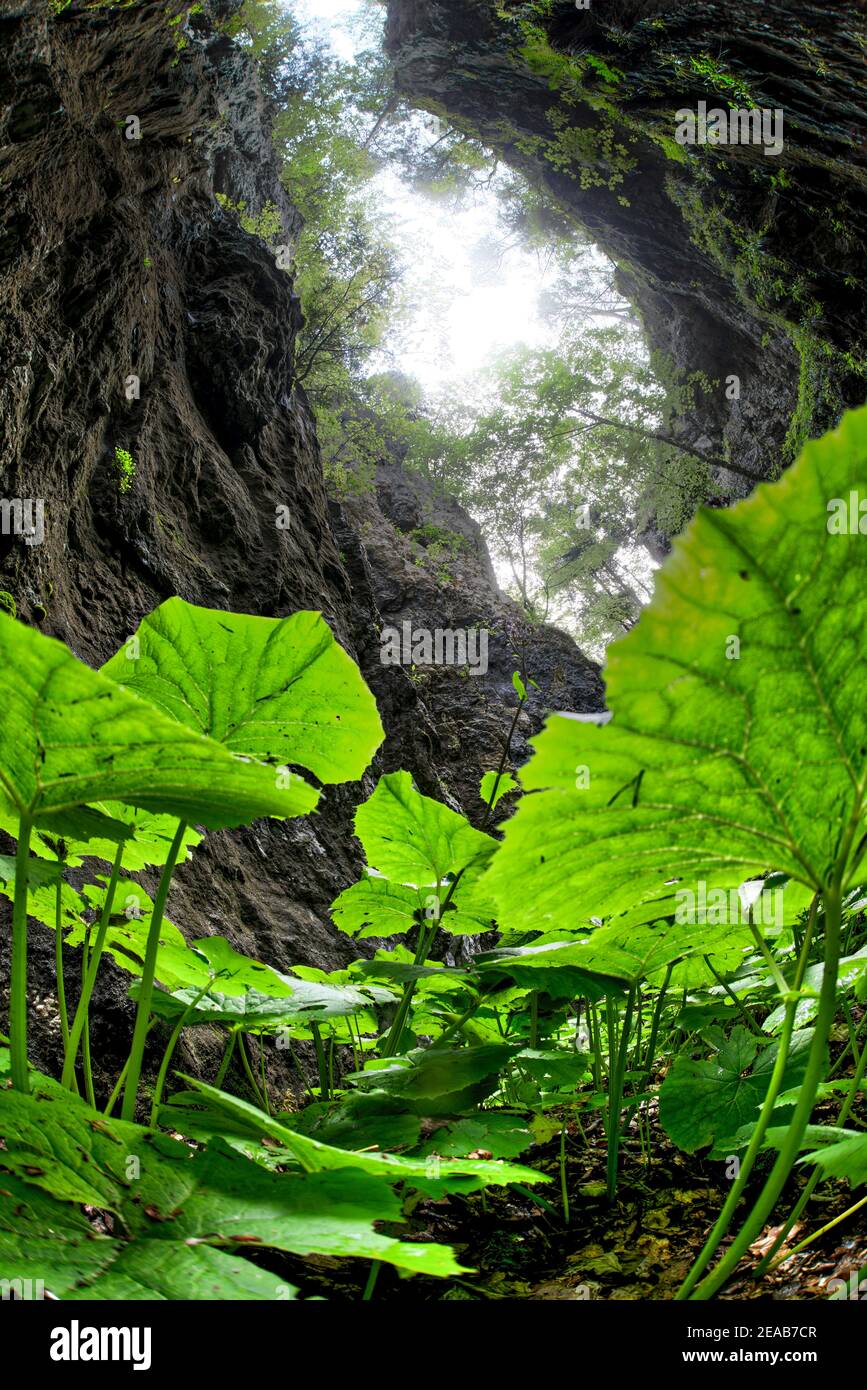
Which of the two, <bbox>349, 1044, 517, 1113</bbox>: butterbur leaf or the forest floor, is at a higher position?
<bbox>349, 1044, 517, 1113</bbox>: butterbur leaf

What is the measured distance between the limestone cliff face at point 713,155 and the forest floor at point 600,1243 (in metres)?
10.0

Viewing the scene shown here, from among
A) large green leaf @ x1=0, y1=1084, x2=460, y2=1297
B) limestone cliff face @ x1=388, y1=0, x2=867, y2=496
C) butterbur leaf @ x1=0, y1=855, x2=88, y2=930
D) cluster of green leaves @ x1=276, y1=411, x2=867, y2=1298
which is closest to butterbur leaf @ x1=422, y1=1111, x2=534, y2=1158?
cluster of green leaves @ x1=276, y1=411, x2=867, y2=1298

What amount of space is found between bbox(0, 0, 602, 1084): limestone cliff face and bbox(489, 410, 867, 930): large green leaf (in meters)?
1.82

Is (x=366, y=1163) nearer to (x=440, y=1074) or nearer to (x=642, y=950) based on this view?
(x=440, y=1074)

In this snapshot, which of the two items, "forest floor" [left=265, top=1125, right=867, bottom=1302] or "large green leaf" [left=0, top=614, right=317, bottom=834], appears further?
"forest floor" [left=265, top=1125, right=867, bottom=1302]

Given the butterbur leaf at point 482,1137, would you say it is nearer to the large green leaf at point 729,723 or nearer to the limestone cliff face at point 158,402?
the large green leaf at point 729,723

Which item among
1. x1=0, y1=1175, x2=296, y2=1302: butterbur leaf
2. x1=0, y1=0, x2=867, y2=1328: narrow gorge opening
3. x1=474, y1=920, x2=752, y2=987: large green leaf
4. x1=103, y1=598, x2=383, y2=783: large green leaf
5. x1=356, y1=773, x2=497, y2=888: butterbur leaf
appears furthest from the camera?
x1=356, y1=773, x2=497, y2=888: butterbur leaf

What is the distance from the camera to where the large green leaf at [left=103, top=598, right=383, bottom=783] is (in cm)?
107

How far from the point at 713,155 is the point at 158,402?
27.1ft

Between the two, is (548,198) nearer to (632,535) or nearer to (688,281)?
(688,281)

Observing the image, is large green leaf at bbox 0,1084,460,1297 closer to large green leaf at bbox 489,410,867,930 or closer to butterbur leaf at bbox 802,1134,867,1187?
large green leaf at bbox 489,410,867,930

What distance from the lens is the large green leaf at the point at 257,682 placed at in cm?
107

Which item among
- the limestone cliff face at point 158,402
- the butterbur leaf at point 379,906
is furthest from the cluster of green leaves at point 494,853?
the limestone cliff face at point 158,402

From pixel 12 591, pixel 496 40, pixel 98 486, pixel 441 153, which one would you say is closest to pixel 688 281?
pixel 496 40
